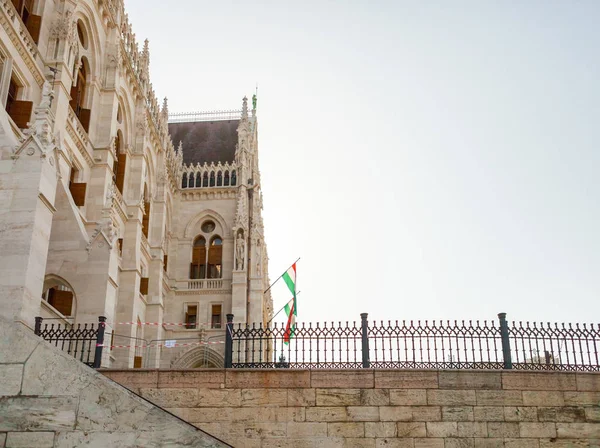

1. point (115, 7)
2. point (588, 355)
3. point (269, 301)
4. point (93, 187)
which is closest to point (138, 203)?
point (93, 187)

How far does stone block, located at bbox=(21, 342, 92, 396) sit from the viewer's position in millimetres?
10531

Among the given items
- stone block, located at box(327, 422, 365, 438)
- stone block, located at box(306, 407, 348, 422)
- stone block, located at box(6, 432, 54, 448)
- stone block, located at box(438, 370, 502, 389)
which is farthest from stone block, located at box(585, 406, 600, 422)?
stone block, located at box(6, 432, 54, 448)

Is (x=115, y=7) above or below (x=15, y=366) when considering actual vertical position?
above

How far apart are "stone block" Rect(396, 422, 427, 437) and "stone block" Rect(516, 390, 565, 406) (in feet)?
7.51

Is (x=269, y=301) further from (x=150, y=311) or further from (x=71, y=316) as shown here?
(x=71, y=316)

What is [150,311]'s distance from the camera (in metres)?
34.8

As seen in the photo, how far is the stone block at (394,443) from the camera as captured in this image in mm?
13969

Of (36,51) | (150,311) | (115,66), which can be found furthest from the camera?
(150,311)

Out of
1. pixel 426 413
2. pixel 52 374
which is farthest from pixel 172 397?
pixel 426 413

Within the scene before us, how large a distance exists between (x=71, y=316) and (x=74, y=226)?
299 centimetres

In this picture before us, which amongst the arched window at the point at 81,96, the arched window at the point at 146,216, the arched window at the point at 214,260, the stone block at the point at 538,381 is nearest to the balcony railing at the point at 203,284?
the arched window at the point at 214,260

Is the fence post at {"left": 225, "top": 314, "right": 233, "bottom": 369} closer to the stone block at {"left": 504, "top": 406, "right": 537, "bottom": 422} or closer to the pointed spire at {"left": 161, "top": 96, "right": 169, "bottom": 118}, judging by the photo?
the stone block at {"left": 504, "top": 406, "right": 537, "bottom": 422}

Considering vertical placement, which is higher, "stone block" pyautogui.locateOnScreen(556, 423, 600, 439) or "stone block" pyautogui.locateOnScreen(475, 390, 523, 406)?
"stone block" pyautogui.locateOnScreen(475, 390, 523, 406)

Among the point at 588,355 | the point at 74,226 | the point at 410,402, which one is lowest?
the point at 410,402
